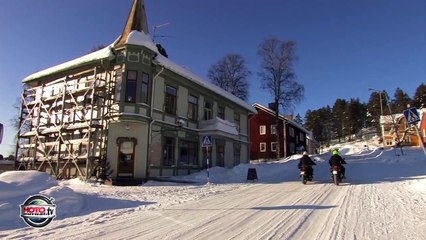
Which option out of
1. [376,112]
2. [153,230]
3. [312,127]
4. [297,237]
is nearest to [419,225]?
[297,237]

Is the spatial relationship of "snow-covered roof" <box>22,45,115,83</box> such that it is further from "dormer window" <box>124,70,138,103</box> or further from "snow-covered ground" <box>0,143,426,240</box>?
"snow-covered ground" <box>0,143,426,240</box>

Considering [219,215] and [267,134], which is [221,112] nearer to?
[219,215]

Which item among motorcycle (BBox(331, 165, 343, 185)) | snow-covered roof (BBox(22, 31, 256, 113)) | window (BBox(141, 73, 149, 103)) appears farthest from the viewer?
window (BBox(141, 73, 149, 103))

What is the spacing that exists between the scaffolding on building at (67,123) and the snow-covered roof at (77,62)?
24.5 inches

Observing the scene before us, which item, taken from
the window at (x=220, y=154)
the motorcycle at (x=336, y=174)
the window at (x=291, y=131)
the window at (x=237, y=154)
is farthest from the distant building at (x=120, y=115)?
the window at (x=291, y=131)

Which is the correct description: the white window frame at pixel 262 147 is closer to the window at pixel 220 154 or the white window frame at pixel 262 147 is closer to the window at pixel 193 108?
the window at pixel 220 154

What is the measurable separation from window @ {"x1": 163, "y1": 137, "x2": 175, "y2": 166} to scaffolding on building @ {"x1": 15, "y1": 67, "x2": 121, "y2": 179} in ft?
14.1

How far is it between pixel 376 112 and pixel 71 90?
9413 centimetres

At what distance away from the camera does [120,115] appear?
66.0 feet

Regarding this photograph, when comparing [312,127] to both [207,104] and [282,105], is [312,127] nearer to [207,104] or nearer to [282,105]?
[282,105]

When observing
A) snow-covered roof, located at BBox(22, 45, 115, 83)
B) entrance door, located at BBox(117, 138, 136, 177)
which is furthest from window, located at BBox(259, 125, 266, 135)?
entrance door, located at BBox(117, 138, 136, 177)

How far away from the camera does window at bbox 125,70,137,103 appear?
20.9 m

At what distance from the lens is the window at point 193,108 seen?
26.8m

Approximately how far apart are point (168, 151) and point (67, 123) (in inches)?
277
